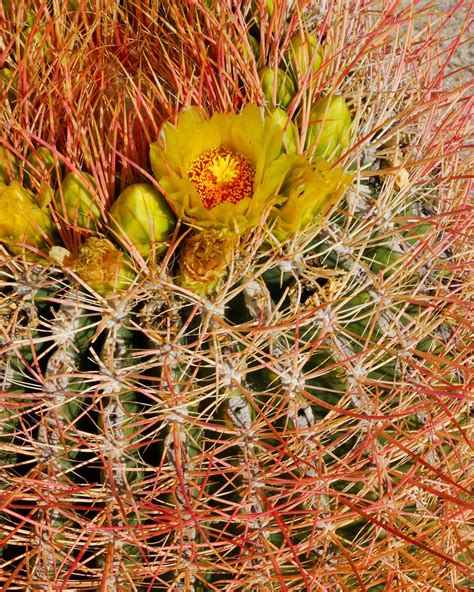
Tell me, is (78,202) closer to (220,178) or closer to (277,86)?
(220,178)

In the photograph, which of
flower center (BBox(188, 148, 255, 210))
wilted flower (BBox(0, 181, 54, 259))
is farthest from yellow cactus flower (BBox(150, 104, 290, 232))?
wilted flower (BBox(0, 181, 54, 259))

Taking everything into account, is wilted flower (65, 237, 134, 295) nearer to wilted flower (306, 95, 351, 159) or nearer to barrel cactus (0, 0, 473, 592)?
barrel cactus (0, 0, 473, 592)

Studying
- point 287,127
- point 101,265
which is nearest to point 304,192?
point 287,127

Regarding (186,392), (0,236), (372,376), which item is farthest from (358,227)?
(0,236)

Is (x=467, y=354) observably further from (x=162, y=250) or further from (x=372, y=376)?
(x=162, y=250)

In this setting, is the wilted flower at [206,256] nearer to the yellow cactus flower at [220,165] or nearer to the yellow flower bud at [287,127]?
the yellow cactus flower at [220,165]

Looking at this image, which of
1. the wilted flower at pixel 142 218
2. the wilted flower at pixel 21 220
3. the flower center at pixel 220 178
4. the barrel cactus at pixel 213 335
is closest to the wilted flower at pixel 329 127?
the barrel cactus at pixel 213 335
